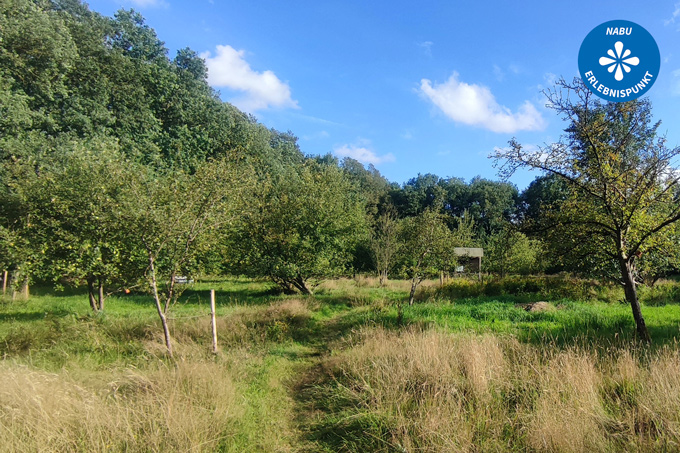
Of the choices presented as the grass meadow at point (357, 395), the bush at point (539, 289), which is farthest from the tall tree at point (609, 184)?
the bush at point (539, 289)

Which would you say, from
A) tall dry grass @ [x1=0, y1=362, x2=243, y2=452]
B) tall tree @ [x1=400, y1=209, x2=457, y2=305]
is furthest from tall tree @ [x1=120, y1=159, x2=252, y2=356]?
tall tree @ [x1=400, y1=209, x2=457, y2=305]

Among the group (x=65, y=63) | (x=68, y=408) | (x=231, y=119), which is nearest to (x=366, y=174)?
(x=231, y=119)

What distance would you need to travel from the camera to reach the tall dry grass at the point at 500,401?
10.4 feet

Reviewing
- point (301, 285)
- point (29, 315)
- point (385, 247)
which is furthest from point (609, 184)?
point (385, 247)

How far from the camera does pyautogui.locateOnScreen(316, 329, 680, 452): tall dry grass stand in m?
3.16

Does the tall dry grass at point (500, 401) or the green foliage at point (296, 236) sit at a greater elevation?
the green foliage at point (296, 236)

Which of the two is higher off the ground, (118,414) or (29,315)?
(118,414)

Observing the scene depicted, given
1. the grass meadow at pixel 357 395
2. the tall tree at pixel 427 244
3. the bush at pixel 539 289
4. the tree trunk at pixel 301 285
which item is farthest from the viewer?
the tree trunk at pixel 301 285

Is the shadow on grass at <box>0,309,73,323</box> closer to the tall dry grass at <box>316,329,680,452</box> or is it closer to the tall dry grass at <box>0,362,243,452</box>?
the tall dry grass at <box>0,362,243,452</box>

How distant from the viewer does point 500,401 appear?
12.9 feet

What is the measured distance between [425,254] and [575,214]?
6.63m

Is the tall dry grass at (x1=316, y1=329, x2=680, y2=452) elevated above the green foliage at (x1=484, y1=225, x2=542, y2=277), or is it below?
below

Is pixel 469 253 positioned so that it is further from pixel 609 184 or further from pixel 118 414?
pixel 118 414

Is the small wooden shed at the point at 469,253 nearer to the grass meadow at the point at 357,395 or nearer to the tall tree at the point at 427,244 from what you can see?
the tall tree at the point at 427,244
